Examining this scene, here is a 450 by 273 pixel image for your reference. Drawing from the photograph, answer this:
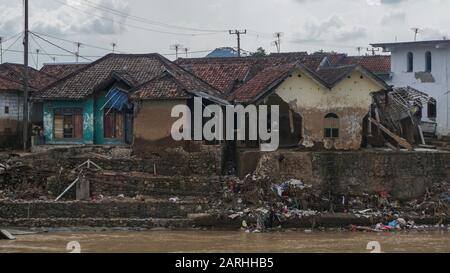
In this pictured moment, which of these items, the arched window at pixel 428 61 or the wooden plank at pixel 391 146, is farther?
the arched window at pixel 428 61

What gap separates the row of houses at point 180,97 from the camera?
2859 centimetres

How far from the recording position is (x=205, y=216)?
23797 mm

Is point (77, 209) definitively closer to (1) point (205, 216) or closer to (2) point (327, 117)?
(1) point (205, 216)

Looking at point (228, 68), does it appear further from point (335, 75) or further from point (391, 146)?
point (391, 146)

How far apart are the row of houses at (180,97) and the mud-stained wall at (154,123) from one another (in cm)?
4

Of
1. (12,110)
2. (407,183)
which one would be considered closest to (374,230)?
(407,183)

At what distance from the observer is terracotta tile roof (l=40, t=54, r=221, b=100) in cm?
3141

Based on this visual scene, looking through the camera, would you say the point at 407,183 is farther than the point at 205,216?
Yes

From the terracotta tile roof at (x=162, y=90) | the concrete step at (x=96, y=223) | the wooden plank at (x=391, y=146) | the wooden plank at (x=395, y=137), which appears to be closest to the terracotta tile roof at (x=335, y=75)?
the wooden plank at (x=395, y=137)

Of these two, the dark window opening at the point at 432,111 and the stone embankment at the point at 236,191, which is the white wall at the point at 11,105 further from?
the dark window opening at the point at 432,111

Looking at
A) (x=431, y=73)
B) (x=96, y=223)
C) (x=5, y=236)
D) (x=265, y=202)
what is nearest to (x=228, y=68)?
(x=431, y=73)

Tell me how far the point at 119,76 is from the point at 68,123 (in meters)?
3.26
